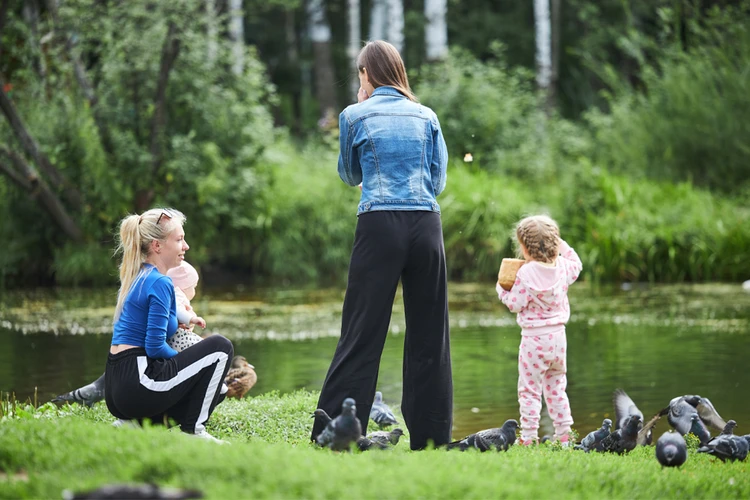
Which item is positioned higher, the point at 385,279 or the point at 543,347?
the point at 385,279

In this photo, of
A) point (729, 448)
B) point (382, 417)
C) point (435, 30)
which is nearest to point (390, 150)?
point (382, 417)

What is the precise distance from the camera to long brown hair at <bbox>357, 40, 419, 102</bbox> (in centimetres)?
548

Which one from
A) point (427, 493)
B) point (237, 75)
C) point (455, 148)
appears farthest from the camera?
point (455, 148)

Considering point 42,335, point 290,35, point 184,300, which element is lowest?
point 42,335

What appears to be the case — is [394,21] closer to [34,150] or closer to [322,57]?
[322,57]

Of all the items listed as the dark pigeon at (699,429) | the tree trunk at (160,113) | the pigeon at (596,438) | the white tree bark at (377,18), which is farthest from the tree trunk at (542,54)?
the pigeon at (596,438)

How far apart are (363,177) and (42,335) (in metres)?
7.07

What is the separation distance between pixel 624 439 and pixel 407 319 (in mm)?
1377

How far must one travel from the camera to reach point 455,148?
20.0 metres

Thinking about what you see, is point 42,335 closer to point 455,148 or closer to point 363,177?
point 363,177

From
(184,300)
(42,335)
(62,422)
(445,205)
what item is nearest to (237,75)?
(445,205)

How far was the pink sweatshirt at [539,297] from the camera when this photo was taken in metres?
6.36

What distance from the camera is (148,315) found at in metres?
5.43

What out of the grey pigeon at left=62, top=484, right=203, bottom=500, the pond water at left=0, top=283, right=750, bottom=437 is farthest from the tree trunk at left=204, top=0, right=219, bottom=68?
the grey pigeon at left=62, top=484, right=203, bottom=500
